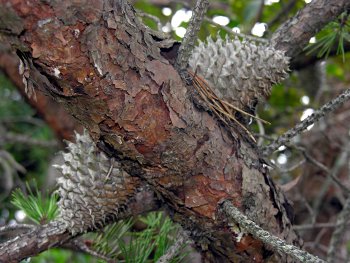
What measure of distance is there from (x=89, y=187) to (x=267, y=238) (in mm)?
381

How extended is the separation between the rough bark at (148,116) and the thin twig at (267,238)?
0.13 feet

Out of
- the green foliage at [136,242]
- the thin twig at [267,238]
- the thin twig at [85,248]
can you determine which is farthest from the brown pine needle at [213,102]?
the thin twig at [85,248]

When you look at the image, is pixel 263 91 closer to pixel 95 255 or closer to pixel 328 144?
pixel 95 255

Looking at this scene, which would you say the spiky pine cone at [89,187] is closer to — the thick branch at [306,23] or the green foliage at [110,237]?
the green foliage at [110,237]

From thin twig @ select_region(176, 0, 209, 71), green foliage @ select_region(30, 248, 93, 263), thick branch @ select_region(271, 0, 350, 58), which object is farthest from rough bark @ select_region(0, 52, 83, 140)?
thin twig @ select_region(176, 0, 209, 71)

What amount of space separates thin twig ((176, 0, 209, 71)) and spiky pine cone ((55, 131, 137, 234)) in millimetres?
235

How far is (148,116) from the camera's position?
29.4 inches

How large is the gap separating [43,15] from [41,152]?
1.83 meters

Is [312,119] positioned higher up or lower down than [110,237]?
higher up

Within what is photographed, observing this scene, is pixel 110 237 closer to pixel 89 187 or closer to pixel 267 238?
pixel 89 187

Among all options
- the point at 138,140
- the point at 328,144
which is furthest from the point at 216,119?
the point at 328,144

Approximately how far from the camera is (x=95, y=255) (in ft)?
3.63

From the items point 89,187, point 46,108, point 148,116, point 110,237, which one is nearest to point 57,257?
point 46,108

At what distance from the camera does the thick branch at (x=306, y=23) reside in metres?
1.06
